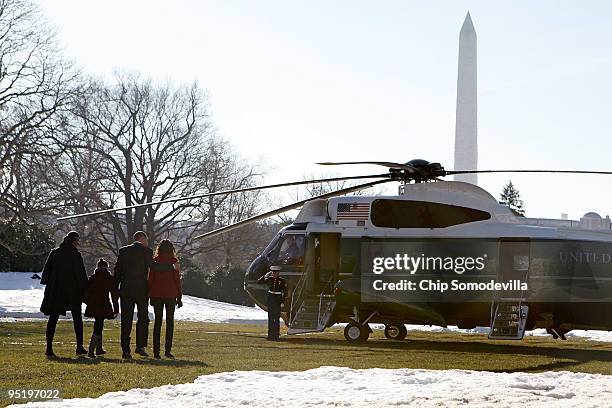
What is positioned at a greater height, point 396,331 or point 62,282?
point 62,282

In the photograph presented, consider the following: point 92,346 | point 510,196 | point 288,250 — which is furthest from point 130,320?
point 510,196

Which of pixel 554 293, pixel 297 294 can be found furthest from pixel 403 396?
pixel 297 294

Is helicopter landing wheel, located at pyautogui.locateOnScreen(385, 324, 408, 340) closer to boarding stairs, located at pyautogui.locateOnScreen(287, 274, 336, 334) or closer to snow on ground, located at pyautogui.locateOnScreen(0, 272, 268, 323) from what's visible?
boarding stairs, located at pyautogui.locateOnScreen(287, 274, 336, 334)

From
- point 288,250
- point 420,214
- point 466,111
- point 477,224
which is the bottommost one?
point 288,250

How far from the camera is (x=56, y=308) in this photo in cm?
1297

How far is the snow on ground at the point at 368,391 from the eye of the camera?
337 inches

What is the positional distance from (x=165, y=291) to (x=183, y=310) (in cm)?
2103

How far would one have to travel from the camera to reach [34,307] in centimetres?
3166

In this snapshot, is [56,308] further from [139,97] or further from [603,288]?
[139,97]

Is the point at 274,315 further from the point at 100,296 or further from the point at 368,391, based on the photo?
the point at 368,391

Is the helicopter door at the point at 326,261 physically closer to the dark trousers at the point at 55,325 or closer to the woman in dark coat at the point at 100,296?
the woman in dark coat at the point at 100,296

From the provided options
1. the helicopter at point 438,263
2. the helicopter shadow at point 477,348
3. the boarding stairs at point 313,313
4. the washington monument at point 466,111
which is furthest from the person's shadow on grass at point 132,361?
the washington monument at point 466,111

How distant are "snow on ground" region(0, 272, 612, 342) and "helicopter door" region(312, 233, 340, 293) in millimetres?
6645

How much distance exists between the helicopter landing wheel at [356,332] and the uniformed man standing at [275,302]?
140 centimetres
